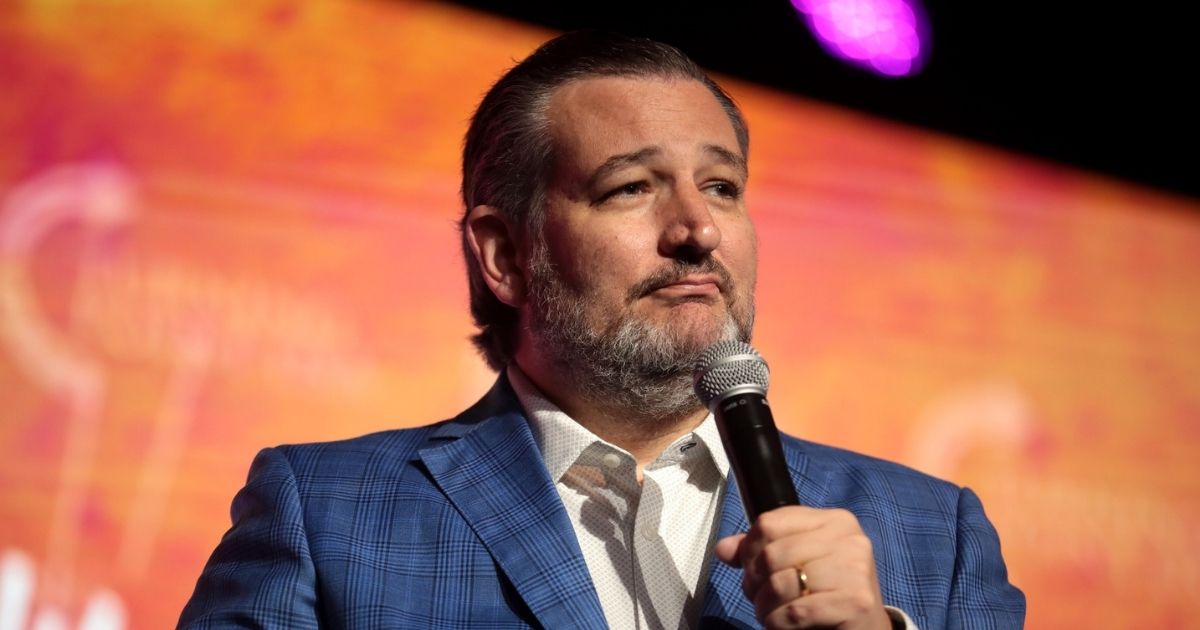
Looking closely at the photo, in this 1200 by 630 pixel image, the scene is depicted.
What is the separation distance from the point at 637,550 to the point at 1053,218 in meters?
2.03

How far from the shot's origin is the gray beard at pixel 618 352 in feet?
5.72

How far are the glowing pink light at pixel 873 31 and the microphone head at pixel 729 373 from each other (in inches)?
80.4

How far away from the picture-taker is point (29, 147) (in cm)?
245

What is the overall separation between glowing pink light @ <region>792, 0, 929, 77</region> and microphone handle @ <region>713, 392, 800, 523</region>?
2.16 m

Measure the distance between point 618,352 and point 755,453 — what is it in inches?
20.9

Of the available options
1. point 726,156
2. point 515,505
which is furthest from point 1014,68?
point 515,505

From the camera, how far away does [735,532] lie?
1.65 m

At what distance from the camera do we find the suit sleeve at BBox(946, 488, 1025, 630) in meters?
1.66

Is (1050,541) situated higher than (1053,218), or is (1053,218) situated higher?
(1053,218)

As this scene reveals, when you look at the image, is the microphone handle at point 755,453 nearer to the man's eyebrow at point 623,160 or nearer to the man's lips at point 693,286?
the man's lips at point 693,286

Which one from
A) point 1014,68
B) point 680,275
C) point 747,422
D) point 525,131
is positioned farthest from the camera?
point 1014,68

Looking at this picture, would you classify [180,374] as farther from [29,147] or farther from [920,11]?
[920,11]

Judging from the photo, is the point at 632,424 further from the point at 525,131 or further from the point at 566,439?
the point at 525,131

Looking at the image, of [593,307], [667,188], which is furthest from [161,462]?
[667,188]
